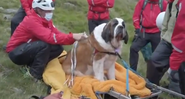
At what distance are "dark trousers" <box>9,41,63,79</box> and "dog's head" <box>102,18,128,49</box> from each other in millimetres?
1200

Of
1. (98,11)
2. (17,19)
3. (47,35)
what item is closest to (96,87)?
(47,35)

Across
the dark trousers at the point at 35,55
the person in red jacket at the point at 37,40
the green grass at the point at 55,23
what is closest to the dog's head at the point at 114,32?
the person in red jacket at the point at 37,40

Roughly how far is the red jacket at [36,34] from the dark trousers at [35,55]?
129 mm

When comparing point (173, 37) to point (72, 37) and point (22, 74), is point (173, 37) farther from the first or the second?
point (22, 74)

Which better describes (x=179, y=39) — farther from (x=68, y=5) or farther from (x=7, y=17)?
(x=68, y=5)

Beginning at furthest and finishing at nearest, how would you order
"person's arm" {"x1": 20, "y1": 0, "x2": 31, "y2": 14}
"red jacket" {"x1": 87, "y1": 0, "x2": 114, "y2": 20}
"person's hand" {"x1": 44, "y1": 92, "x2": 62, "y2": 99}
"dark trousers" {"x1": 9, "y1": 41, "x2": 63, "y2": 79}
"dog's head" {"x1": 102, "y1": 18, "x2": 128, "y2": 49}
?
1. "red jacket" {"x1": 87, "y1": 0, "x2": 114, "y2": 20}
2. "person's arm" {"x1": 20, "y1": 0, "x2": 31, "y2": 14}
3. "dark trousers" {"x1": 9, "y1": 41, "x2": 63, "y2": 79}
4. "dog's head" {"x1": 102, "y1": 18, "x2": 128, "y2": 49}
5. "person's hand" {"x1": 44, "y1": 92, "x2": 62, "y2": 99}

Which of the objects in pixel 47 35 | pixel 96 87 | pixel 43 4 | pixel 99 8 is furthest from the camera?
pixel 99 8

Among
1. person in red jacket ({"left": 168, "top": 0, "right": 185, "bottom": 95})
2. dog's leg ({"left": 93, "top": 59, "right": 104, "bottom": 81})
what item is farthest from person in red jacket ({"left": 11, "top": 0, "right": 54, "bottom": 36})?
person in red jacket ({"left": 168, "top": 0, "right": 185, "bottom": 95})

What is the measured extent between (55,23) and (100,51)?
240 inches

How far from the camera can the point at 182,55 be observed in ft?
18.1

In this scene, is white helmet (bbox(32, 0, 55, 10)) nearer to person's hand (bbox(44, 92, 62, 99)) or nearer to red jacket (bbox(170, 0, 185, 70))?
person's hand (bbox(44, 92, 62, 99))

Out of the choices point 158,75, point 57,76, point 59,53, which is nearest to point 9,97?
point 57,76

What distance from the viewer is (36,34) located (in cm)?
667

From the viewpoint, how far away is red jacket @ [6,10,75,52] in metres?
6.60
